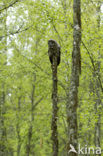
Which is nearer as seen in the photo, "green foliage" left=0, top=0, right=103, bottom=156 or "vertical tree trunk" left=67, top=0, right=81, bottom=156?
"vertical tree trunk" left=67, top=0, right=81, bottom=156

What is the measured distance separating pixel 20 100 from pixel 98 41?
495 inches

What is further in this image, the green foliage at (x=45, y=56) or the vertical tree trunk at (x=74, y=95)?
the green foliage at (x=45, y=56)

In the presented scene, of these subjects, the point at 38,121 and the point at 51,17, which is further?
the point at 38,121

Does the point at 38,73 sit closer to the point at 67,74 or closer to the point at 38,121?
the point at 67,74

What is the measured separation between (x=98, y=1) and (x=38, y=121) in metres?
10.4

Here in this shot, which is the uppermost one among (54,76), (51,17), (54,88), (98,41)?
(51,17)

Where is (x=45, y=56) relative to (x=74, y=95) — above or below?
above

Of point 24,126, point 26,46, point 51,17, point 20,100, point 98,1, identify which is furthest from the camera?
point 20,100

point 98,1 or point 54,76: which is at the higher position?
point 98,1

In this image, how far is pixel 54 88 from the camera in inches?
309

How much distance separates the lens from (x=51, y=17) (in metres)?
9.32

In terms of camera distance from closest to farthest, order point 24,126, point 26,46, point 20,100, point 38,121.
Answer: point 24,126 → point 38,121 → point 26,46 → point 20,100

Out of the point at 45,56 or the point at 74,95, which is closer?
the point at 74,95

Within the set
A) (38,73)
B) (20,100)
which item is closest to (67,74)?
(38,73)
